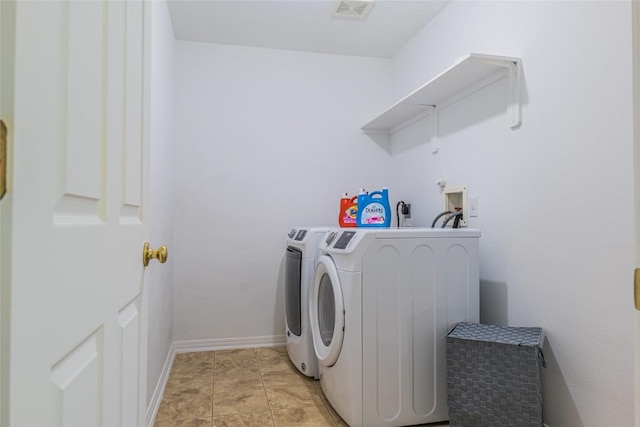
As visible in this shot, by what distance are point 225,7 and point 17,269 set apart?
2.60 metres

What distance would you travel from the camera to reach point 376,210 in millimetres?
2396

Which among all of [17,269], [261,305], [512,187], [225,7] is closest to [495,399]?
[512,187]

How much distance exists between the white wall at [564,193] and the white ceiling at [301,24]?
533 millimetres

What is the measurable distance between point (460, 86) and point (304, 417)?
6.64 ft

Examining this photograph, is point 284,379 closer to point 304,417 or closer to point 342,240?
point 304,417

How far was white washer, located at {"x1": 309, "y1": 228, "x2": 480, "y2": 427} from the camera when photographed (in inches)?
70.8

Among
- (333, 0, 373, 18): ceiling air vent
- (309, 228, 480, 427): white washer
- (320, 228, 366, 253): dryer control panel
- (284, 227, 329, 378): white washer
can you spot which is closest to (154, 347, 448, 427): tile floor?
(284, 227, 329, 378): white washer

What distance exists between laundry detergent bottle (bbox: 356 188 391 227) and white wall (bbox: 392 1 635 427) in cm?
50

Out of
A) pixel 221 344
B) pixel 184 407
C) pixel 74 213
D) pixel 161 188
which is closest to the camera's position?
pixel 74 213

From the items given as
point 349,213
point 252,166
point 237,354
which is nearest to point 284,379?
point 237,354

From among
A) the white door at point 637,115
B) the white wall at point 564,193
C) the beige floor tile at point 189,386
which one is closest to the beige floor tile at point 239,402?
the beige floor tile at point 189,386

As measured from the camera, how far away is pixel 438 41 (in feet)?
8.66

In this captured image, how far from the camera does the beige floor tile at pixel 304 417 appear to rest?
1934 millimetres

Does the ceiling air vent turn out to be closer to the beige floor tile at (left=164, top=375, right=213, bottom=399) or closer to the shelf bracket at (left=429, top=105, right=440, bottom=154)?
the shelf bracket at (left=429, top=105, right=440, bottom=154)
